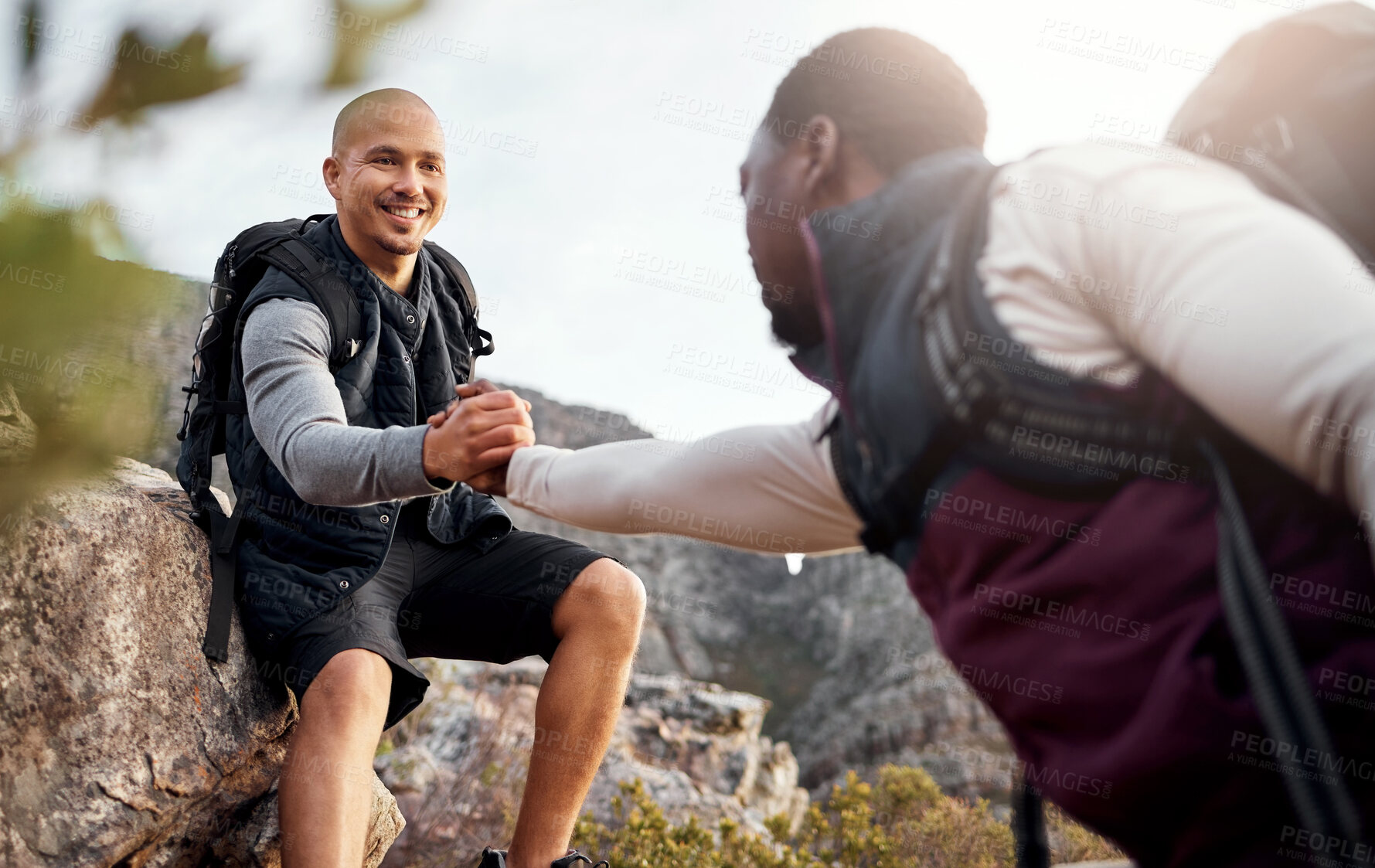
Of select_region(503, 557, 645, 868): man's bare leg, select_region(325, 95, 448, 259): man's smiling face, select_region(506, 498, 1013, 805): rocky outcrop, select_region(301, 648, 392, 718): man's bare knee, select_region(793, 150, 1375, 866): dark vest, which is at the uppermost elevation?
select_region(325, 95, 448, 259): man's smiling face

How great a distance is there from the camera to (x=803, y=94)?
1619mm

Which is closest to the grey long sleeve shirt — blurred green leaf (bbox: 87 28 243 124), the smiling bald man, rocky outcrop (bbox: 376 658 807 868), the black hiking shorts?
the smiling bald man

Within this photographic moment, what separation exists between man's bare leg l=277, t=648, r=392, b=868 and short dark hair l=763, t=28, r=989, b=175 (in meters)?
1.62

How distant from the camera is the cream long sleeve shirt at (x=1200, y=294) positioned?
0.95m

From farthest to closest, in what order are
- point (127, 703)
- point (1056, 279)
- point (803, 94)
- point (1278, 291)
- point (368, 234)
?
point (368, 234) < point (127, 703) < point (803, 94) < point (1056, 279) < point (1278, 291)

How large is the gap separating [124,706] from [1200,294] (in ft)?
7.93

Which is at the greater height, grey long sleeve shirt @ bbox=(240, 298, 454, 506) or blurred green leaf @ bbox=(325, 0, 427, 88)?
blurred green leaf @ bbox=(325, 0, 427, 88)

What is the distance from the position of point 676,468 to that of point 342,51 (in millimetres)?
886

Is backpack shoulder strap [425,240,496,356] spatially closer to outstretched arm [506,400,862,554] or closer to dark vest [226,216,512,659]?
dark vest [226,216,512,659]

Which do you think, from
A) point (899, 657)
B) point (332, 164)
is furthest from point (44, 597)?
point (899, 657)

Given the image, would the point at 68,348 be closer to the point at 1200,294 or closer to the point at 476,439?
the point at 476,439

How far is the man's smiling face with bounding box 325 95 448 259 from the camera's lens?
2.88 m

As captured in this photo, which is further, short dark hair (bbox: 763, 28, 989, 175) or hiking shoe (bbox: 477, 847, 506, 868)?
hiking shoe (bbox: 477, 847, 506, 868)

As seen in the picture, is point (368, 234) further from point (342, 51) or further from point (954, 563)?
point (954, 563)
